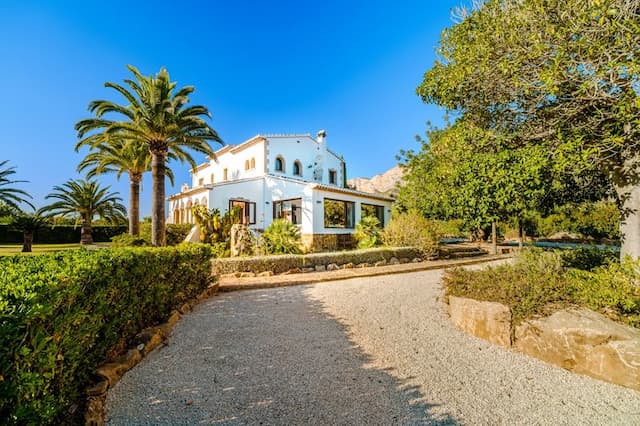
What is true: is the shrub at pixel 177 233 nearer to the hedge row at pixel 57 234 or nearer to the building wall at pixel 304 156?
the building wall at pixel 304 156

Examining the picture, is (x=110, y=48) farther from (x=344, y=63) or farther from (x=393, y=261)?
(x=393, y=261)

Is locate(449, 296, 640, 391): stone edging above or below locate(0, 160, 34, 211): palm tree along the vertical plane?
below

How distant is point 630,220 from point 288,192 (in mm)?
16102

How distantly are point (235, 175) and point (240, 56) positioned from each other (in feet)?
36.6

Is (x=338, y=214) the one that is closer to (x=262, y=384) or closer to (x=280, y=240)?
(x=280, y=240)

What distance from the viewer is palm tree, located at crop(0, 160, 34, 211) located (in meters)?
16.6

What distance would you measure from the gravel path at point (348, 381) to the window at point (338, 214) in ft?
45.2

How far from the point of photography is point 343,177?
3077cm

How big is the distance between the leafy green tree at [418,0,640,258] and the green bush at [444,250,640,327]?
1.03 metres

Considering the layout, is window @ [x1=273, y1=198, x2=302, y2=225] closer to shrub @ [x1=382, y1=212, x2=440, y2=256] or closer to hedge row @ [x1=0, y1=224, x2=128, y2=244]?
shrub @ [x1=382, y1=212, x2=440, y2=256]

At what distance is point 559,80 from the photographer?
4668 mm

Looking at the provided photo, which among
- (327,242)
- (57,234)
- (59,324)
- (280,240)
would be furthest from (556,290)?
(57,234)

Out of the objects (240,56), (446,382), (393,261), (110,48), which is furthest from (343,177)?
(446,382)

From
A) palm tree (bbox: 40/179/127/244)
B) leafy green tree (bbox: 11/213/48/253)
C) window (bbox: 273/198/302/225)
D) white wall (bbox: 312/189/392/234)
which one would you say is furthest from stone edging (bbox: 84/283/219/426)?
palm tree (bbox: 40/179/127/244)
